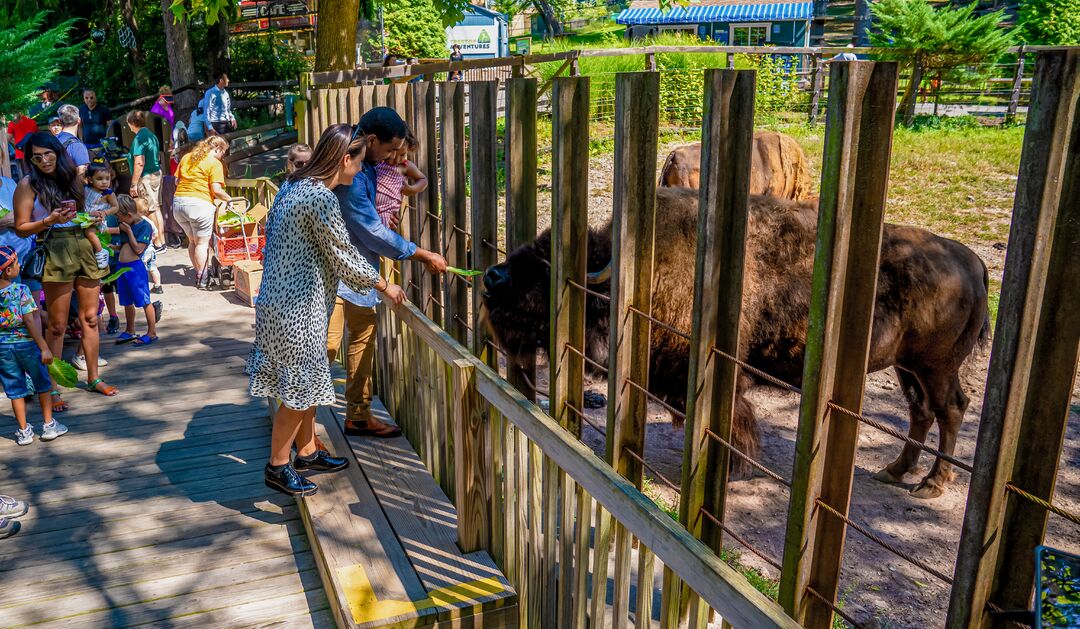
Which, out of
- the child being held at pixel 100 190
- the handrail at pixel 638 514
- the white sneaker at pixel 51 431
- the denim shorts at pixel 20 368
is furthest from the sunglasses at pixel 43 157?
the handrail at pixel 638 514

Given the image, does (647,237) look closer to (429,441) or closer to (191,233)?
(429,441)

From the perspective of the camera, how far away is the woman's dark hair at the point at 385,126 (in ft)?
14.8

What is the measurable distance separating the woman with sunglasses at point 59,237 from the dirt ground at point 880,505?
138 inches

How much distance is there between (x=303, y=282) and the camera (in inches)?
163

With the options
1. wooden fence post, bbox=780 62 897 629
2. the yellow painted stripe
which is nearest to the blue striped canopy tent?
the yellow painted stripe

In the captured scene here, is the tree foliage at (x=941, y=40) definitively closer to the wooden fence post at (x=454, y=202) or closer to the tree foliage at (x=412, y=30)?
the tree foliage at (x=412, y=30)

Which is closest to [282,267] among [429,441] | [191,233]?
[429,441]

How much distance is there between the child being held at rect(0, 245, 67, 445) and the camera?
5.19m

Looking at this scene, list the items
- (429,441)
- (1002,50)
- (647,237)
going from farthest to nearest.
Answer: (1002,50), (429,441), (647,237)

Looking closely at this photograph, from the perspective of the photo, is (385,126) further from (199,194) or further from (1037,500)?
(199,194)

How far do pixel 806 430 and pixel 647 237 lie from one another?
1004mm

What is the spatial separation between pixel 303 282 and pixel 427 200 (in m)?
1.17

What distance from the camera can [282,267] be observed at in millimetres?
4137

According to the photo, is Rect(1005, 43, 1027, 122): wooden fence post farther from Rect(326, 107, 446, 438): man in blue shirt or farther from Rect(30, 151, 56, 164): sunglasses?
Rect(30, 151, 56, 164): sunglasses
